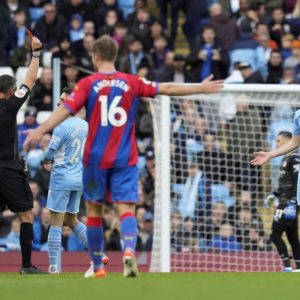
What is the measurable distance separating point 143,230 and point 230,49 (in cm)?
507

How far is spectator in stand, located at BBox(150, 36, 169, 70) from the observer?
22.6 m

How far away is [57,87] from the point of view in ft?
53.6

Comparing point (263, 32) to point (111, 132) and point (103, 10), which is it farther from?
point (111, 132)

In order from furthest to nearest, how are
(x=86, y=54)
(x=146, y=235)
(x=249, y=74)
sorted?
1. (x=86, y=54)
2. (x=249, y=74)
3. (x=146, y=235)

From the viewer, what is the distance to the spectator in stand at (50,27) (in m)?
22.8

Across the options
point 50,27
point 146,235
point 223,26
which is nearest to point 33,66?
point 146,235

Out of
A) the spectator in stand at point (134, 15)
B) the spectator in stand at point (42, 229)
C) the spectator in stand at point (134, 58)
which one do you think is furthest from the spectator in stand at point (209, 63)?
the spectator in stand at point (42, 229)

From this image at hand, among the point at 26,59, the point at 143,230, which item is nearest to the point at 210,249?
the point at 143,230

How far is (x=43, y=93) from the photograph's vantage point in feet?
68.8

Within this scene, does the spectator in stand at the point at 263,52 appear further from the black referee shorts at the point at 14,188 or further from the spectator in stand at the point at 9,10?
the black referee shorts at the point at 14,188

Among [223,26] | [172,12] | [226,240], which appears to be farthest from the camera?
[172,12]

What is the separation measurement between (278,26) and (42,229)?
713cm

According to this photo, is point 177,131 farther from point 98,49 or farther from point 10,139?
point 98,49

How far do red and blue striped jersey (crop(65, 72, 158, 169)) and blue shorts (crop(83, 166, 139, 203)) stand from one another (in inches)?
2.6
